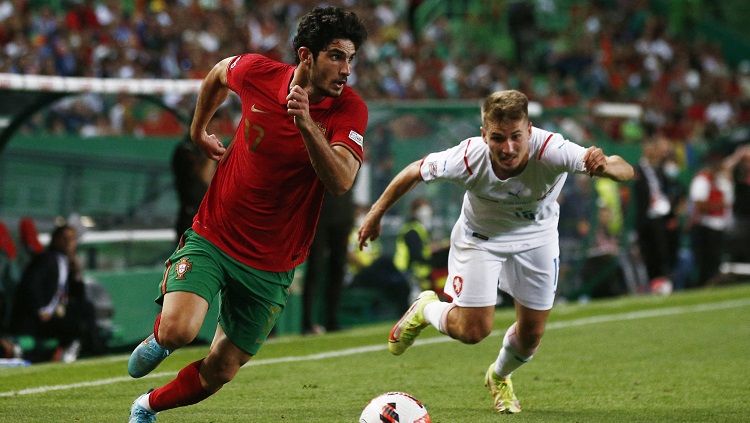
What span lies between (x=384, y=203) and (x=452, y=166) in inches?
17.7

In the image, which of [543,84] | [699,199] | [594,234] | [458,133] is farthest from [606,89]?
Answer: [458,133]

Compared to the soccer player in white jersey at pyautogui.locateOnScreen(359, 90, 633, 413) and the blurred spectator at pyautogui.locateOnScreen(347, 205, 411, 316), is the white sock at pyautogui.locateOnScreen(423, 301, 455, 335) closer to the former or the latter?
the soccer player in white jersey at pyautogui.locateOnScreen(359, 90, 633, 413)

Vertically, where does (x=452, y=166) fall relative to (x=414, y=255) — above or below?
above

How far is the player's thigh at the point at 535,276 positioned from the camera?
286 inches

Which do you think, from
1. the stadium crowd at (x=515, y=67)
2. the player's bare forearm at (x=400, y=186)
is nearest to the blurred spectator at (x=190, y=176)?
the stadium crowd at (x=515, y=67)

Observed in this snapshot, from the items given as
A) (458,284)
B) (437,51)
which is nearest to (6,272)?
(458,284)

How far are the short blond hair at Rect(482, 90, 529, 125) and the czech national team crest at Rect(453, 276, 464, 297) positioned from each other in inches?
44.0

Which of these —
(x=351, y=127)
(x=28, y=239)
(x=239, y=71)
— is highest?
(x=239, y=71)

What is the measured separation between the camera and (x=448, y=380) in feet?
28.9

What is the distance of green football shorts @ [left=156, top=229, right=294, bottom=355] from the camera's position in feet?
19.1

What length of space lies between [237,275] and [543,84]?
68.9 ft

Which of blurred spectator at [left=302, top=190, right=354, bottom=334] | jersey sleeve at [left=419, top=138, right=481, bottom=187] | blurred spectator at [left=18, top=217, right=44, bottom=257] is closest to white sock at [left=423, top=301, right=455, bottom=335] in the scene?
jersey sleeve at [left=419, top=138, right=481, bottom=187]

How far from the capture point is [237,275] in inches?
231

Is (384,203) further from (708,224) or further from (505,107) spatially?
(708,224)
